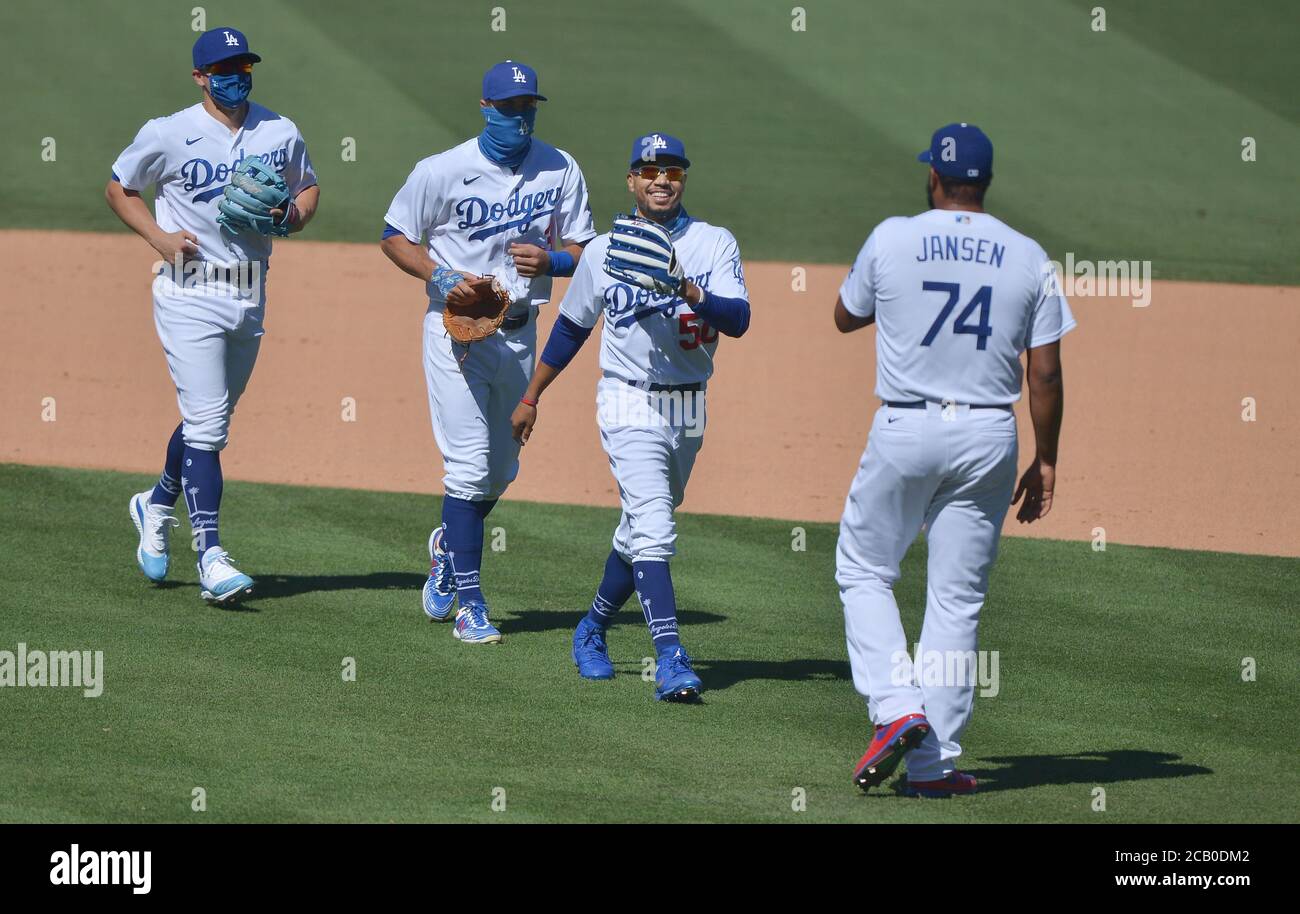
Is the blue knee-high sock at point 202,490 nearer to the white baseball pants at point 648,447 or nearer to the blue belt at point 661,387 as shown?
the white baseball pants at point 648,447

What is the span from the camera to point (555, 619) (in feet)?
26.9

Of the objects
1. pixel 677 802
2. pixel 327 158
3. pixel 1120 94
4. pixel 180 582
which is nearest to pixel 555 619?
pixel 180 582

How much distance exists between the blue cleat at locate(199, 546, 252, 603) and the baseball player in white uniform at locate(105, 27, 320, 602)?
3cm

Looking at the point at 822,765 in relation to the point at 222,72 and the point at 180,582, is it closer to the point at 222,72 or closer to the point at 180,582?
the point at 180,582

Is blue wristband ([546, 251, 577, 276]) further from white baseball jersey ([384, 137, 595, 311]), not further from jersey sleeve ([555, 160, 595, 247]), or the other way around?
jersey sleeve ([555, 160, 595, 247])

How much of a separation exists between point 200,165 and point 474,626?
2443 millimetres

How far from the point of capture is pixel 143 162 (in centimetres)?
821

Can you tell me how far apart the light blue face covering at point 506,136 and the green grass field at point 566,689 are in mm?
2060

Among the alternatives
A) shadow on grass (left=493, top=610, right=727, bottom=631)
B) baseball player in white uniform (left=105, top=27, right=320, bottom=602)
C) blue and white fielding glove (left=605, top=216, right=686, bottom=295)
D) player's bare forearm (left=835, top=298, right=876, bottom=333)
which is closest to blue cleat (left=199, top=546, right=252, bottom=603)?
baseball player in white uniform (left=105, top=27, right=320, bottom=602)

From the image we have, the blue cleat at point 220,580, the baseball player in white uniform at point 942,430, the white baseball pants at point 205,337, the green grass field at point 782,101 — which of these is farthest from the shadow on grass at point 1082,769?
the green grass field at point 782,101

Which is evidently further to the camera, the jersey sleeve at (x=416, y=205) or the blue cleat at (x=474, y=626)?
the jersey sleeve at (x=416, y=205)

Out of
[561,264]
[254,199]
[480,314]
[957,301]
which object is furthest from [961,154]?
[254,199]

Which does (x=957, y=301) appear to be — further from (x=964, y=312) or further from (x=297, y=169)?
(x=297, y=169)

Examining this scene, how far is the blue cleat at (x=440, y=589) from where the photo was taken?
8.02 m
